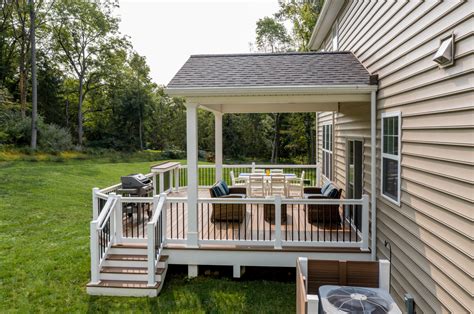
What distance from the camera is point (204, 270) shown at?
639 cm

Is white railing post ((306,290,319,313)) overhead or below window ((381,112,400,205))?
below

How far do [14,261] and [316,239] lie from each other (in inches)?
230

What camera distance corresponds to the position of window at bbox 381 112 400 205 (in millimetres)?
4613

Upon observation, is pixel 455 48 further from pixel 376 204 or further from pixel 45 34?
pixel 45 34

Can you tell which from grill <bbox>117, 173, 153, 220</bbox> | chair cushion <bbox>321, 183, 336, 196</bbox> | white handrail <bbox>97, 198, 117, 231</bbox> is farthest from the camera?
grill <bbox>117, 173, 153, 220</bbox>

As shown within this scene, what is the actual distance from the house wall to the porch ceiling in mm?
527

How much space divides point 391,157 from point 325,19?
20.4 feet

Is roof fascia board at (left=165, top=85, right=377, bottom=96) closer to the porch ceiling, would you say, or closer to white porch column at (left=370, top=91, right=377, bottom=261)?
the porch ceiling

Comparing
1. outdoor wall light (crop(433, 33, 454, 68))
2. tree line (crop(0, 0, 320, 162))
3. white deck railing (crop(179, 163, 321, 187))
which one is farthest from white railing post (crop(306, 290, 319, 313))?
tree line (crop(0, 0, 320, 162))

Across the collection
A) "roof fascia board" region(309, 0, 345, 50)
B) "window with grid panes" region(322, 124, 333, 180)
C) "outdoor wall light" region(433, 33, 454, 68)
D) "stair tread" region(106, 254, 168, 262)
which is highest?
"roof fascia board" region(309, 0, 345, 50)

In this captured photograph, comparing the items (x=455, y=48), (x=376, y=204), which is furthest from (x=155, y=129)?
(x=455, y=48)

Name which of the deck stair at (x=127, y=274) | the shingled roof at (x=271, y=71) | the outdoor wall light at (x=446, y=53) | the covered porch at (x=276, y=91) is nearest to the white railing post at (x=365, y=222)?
the covered porch at (x=276, y=91)

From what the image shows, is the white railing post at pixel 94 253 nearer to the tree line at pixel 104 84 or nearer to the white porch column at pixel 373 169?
the white porch column at pixel 373 169

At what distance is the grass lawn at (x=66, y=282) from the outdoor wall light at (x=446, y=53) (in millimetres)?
3791
